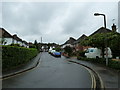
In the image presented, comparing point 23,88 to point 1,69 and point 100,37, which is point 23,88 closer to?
point 1,69

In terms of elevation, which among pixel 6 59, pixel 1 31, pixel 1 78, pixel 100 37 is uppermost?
pixel 1 31

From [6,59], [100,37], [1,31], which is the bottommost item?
[6,59]

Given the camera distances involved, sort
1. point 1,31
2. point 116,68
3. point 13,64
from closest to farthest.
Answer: point 116,68 < point 13,64 < point 1,31

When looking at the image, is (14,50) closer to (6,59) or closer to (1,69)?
(6,59)

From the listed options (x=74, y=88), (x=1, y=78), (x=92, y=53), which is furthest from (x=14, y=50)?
(x=92, y=53)

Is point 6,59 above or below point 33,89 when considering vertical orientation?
above

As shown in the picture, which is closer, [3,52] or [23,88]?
[23,88]

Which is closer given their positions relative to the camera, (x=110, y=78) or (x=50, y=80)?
(x=50, y=80)

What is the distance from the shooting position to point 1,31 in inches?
1731

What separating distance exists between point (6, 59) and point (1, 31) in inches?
1424

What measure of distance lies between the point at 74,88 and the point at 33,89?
1928 mm

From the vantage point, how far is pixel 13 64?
12906 mm

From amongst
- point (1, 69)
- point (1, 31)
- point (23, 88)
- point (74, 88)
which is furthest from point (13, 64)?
point (1, 31)

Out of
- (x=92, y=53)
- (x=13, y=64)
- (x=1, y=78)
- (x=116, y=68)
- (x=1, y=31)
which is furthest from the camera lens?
(x=1, y=31)
